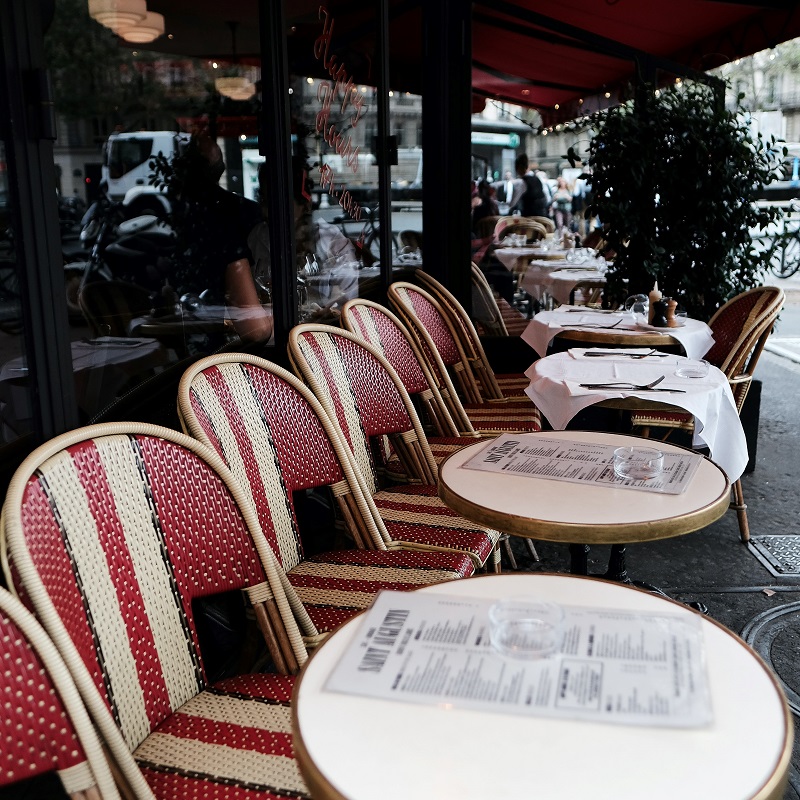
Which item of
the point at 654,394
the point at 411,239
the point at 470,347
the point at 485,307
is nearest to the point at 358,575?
the point at 654,394

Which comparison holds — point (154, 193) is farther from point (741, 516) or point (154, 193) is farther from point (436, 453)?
point (741, 516)

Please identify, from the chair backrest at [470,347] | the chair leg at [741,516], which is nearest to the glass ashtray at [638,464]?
the chair leg at [741,516]

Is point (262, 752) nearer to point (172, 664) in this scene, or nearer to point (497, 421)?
point (172, 664)

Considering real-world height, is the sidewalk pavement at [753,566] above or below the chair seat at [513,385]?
below

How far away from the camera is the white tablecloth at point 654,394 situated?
9.54ft

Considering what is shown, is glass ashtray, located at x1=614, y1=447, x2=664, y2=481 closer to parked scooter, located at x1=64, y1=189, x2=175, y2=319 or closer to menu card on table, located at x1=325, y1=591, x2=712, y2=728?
menu card on table, located at x1=325, y1=591, x2=712, y2=728

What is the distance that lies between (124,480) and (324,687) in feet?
2.08

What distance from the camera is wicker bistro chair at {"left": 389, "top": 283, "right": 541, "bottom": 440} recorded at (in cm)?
355

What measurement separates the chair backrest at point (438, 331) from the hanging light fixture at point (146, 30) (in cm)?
160

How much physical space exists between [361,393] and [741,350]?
6.34ft

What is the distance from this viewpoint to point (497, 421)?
11.9 ft

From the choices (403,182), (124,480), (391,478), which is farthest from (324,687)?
(403,182)

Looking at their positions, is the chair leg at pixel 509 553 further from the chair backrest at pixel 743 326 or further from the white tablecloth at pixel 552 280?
the white tablecloth at pixel 552 280

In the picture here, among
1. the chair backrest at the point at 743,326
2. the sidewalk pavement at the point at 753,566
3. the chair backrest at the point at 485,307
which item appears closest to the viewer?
the sidewalk pavement at the point at 753,566
